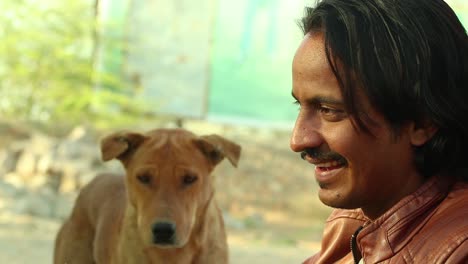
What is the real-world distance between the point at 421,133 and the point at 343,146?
194 mm

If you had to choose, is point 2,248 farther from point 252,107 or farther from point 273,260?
point 252,107

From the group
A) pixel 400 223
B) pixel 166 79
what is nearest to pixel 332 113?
pixel 400 223

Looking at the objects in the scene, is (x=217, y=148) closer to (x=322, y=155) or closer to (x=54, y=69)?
(x=322, y=155)

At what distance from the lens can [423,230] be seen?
1.99 m

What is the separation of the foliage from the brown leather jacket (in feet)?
43.7

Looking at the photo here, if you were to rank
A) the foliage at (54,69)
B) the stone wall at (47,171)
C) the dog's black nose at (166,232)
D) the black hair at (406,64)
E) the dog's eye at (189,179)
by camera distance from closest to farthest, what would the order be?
the black hair at (406,64) → the dog's black nose at (166,232) → the dog's eye at (189,179) → the stone wall at (47,171) → the foliage at (54,69)

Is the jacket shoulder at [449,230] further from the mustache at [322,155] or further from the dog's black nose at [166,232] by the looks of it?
the dog's black nose at [166,232]

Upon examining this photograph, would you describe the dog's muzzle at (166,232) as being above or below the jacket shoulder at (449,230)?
below

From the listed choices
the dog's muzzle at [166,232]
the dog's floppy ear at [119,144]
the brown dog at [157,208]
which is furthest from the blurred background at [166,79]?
the dog's muzzle at [166,232]

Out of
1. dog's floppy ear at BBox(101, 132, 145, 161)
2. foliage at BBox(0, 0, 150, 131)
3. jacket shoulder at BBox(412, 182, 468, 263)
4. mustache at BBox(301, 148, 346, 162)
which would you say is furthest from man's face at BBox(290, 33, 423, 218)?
foliage at BBox(0, 0, 150, 131)

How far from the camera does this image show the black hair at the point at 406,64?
1999mm

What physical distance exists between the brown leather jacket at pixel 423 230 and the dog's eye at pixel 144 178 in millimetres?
3241

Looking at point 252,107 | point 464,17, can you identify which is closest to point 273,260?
point 252,107

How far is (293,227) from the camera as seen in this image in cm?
1290
